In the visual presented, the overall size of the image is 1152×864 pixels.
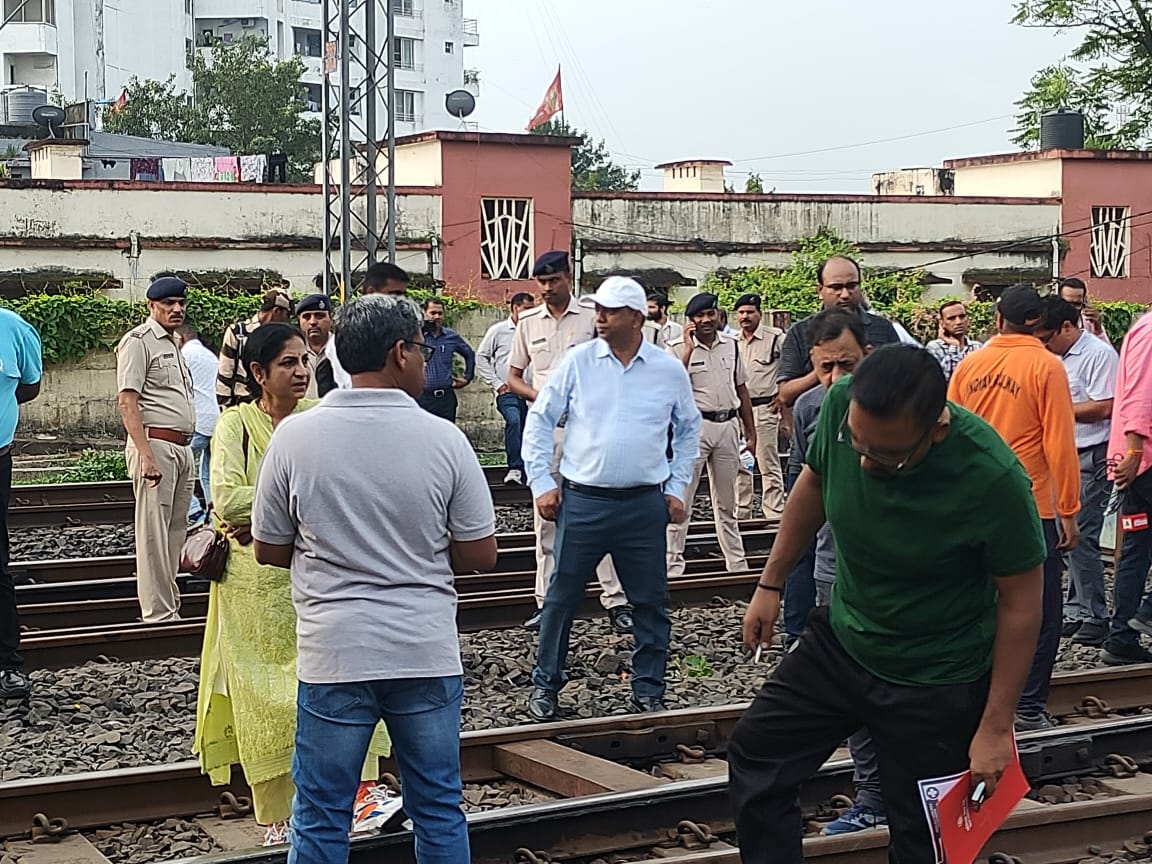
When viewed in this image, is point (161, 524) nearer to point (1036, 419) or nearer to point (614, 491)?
point (614, 491)

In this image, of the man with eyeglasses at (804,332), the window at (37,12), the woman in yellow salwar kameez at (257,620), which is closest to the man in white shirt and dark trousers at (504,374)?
the man with eyeglasses at (804,332)

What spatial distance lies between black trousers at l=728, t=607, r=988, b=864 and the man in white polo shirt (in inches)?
32.9

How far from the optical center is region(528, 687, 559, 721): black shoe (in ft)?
24.8

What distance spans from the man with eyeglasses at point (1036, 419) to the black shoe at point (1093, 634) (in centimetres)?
224

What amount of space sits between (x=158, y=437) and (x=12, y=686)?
1908 millimetres

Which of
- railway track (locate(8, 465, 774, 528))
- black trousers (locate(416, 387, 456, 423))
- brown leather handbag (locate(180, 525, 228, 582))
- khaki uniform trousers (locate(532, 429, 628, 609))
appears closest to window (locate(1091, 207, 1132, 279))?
railway track (locate(8, 465, 774, 528))

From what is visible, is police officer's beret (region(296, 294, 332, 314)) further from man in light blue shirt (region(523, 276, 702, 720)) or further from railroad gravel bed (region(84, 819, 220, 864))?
railroad gravel bed (region(84, 819, 220, 864))

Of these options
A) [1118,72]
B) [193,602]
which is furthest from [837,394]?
[1118,72]

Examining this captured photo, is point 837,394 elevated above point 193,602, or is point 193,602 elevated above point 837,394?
point 837,394

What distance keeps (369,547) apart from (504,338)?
12.5 meters

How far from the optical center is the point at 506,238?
1102 inches

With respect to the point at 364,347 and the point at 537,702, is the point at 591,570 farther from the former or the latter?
the point at 364,347

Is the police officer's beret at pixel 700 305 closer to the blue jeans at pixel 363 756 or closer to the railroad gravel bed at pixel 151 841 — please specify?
the railroad gravel bed at pixel 151 841

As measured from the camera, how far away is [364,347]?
445 cm
